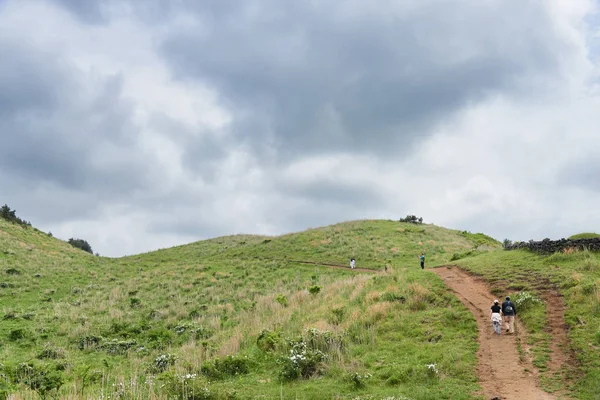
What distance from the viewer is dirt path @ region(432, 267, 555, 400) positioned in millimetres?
11844

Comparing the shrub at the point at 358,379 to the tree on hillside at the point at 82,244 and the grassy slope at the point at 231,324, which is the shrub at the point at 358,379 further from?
the tree on hillside at the point at 82,244

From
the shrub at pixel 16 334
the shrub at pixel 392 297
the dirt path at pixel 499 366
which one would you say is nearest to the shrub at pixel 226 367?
the dirt path at pixel 499 366

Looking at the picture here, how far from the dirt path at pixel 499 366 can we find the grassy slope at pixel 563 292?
1.76 feet

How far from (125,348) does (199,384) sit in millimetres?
10713

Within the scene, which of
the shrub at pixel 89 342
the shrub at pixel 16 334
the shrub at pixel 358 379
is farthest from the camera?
the shrub at pixel 16 334

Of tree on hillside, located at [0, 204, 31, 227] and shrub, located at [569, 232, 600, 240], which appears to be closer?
shrub, located at [569, 232, 600, 240]

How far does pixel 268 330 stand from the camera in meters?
18.2

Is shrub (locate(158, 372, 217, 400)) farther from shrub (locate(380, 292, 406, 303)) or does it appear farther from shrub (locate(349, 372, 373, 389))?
shrub (locate(380, 292, 406, 303))

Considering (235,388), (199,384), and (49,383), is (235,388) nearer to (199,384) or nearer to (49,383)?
(199,384)

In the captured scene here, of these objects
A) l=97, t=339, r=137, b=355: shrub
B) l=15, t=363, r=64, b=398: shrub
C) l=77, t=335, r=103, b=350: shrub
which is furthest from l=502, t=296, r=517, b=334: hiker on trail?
l=77, t=335, r=103, b=350: shrub

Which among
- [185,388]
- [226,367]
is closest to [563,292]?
[226,367]

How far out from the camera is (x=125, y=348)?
20734mm

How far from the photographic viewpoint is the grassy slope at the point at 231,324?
13.1 m

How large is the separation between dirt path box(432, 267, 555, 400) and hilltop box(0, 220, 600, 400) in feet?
1.12
